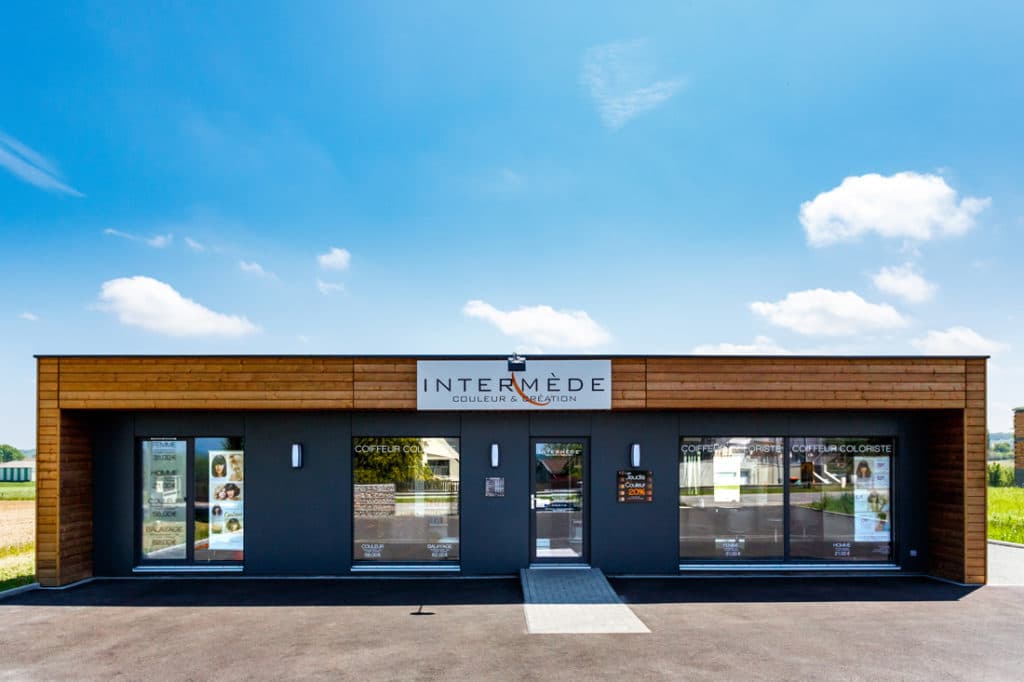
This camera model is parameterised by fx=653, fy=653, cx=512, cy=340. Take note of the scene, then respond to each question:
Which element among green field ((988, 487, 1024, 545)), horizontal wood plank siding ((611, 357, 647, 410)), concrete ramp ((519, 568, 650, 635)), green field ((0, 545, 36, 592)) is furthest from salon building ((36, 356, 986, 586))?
green field ((988, 487, 1024, 545))

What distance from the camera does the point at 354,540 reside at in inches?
423

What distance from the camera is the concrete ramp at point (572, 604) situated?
7797mm

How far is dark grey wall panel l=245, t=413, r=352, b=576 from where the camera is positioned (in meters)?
10.6

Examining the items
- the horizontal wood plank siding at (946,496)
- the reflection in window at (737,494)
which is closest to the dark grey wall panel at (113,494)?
the reflection in window at (737,494)

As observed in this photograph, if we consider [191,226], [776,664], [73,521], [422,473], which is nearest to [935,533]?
[776,664]

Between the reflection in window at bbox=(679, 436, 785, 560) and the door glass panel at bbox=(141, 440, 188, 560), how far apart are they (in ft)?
27.6

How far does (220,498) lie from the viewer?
35.6 ft

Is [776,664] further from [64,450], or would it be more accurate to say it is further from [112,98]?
[112,98]

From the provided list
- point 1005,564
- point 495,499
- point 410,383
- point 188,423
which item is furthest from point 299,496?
point 1005,564

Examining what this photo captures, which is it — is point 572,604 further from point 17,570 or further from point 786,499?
point 17,570

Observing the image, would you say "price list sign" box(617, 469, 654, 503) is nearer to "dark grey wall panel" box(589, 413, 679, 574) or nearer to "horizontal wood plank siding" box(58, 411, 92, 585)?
"dark grey wall panel" box(589, 413, 679, 574)

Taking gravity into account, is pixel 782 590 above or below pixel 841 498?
below

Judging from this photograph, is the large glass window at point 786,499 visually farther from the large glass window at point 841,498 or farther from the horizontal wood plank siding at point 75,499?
the horizontal wood plank siding at point 75,499

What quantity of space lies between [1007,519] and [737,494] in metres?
11.3
